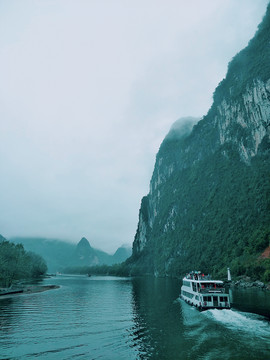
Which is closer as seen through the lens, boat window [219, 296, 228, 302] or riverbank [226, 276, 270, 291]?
boat window [219, 296, 228, 302]

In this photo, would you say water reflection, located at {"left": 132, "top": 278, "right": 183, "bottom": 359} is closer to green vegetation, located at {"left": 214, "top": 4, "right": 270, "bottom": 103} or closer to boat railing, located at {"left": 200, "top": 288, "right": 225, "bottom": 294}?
boat railing, located at {"left": 200, "top": 288, "right": 225, "bottom": 294}

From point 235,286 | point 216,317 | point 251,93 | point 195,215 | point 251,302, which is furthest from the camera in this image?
point 195,215

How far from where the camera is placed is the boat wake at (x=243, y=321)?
29.7 metres

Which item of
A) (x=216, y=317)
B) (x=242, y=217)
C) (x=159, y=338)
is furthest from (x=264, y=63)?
(x=159, y=338)

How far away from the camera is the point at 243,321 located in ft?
113

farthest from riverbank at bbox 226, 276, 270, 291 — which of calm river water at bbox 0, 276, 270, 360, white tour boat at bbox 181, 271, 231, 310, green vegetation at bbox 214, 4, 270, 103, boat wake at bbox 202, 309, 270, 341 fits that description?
green vegetation at bbox 214, 4, 270, 103

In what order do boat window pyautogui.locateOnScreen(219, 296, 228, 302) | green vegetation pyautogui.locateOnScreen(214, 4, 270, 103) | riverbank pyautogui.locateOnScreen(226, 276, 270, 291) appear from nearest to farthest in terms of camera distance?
boat window pyautogui.locateOnScreen(219, 296, 228, 302)
riverbank pyautogui.locateOnScreen(226, 276, 270, 291)
green vegetation pyautogui.locateOnScreen(214, 4, 270, 103)

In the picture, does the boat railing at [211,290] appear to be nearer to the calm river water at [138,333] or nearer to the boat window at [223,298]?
the boat window at [223,298]

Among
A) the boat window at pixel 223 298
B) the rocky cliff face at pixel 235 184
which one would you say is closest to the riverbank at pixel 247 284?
the rocky cliff face at pixel 235 184

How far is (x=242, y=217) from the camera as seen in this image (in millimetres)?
122875

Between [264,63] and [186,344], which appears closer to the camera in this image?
[186,344]

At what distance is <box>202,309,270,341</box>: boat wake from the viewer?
29.7 metres

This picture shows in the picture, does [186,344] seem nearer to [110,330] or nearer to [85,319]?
[110,330]

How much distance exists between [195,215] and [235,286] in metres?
101
